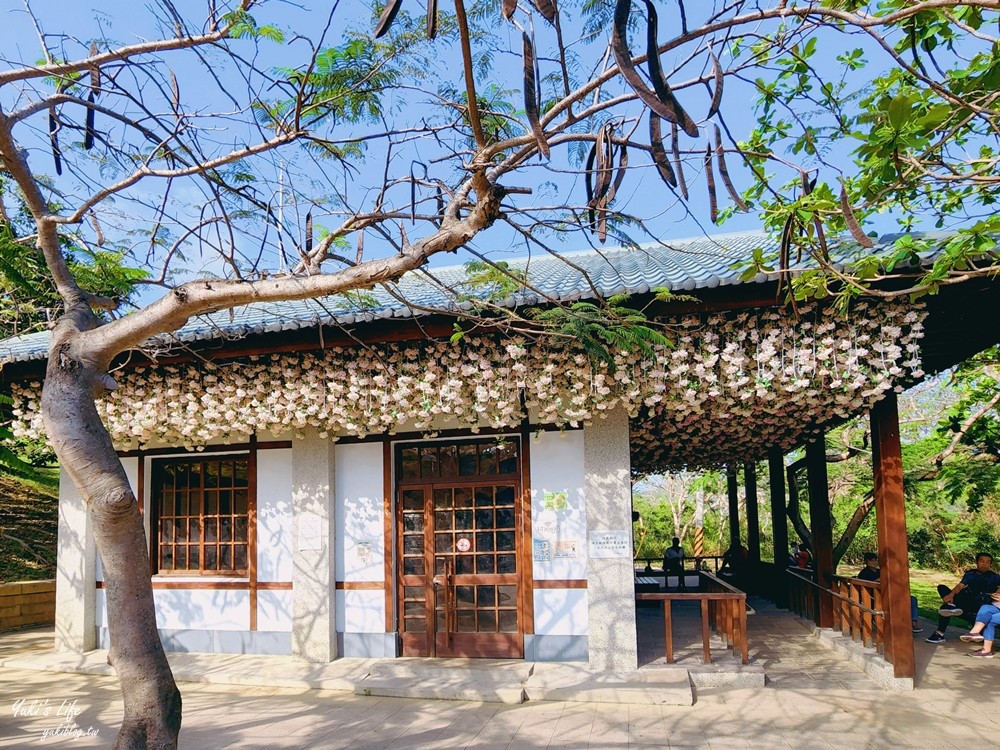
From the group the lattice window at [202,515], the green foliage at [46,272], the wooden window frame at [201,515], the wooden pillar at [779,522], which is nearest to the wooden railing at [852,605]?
the wooden pillar at [779,522]

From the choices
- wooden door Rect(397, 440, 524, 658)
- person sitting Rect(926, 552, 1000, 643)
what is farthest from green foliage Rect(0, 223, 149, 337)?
person sitting Rect(926, 552, 1000, 643)

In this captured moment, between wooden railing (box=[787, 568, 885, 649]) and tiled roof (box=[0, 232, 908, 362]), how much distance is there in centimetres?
380

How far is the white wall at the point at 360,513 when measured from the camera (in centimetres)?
793

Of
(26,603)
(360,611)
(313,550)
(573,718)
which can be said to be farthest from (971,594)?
(26,603)

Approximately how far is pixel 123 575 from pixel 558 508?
4525 millimetres

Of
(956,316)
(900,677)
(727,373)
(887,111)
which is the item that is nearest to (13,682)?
(727,373)

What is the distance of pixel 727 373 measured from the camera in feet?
21.0

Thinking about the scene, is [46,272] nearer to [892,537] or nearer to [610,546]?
[610,546]

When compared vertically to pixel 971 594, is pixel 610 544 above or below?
above

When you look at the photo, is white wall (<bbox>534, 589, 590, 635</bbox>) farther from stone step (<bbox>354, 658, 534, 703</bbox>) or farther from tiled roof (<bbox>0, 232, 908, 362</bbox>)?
tiled roof (<bbox>0, 232, 908, 362</bbox>)

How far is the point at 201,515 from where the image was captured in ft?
28.5

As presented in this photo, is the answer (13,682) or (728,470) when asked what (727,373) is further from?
(728,470)

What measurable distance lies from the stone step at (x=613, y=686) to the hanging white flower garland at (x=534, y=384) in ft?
8.00

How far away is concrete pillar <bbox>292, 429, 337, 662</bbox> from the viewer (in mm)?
7754
